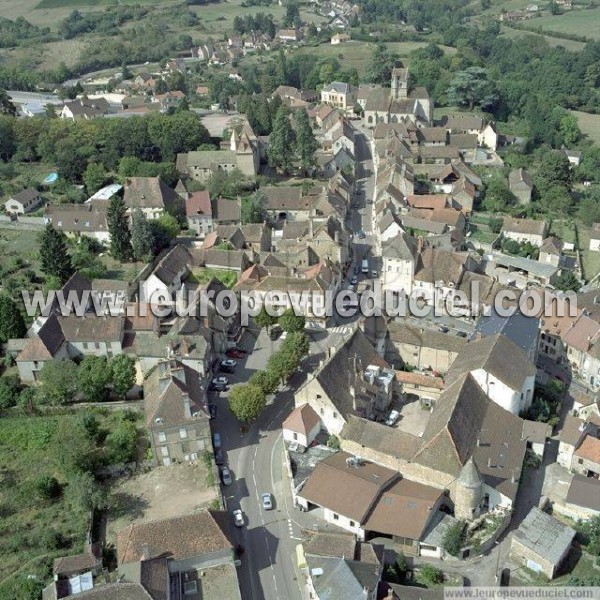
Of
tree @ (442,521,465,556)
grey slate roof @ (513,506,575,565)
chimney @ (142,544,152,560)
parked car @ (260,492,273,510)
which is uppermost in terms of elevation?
chimney @ (142,544,152,560)

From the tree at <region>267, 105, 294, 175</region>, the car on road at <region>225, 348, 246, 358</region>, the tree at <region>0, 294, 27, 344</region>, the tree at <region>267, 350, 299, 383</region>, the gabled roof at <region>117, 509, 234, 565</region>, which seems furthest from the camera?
the tree at <region>267, 105, 294, 175</region>

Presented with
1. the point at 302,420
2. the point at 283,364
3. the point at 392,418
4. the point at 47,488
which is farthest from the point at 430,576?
the point at 47,488

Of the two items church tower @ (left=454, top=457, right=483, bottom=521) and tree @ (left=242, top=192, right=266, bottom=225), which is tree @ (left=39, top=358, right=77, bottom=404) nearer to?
church tower @ (left=454, top=457, right=483, bottom=521)

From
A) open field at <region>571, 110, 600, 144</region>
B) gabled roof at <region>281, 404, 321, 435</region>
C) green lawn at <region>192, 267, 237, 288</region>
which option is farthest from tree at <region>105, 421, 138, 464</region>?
open field at <region>571, 110, 600, 144</region>

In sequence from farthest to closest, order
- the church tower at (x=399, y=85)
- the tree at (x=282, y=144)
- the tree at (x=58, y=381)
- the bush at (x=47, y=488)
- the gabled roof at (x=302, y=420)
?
the church tower at (x=399, y=85) → the tree at (x=282, y=144) → the tree at (x=58, y=381) → the gabled roof at (x=302, y=420) → the bush at (x=47, y=488)

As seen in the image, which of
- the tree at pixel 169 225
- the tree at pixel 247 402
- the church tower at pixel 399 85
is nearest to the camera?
the tree at pixel 247 402

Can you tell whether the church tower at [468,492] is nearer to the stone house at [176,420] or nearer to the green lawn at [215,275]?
the stone house at [176,420]

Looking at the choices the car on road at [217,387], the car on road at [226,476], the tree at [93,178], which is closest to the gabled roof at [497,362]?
the car on road at [217,387]
